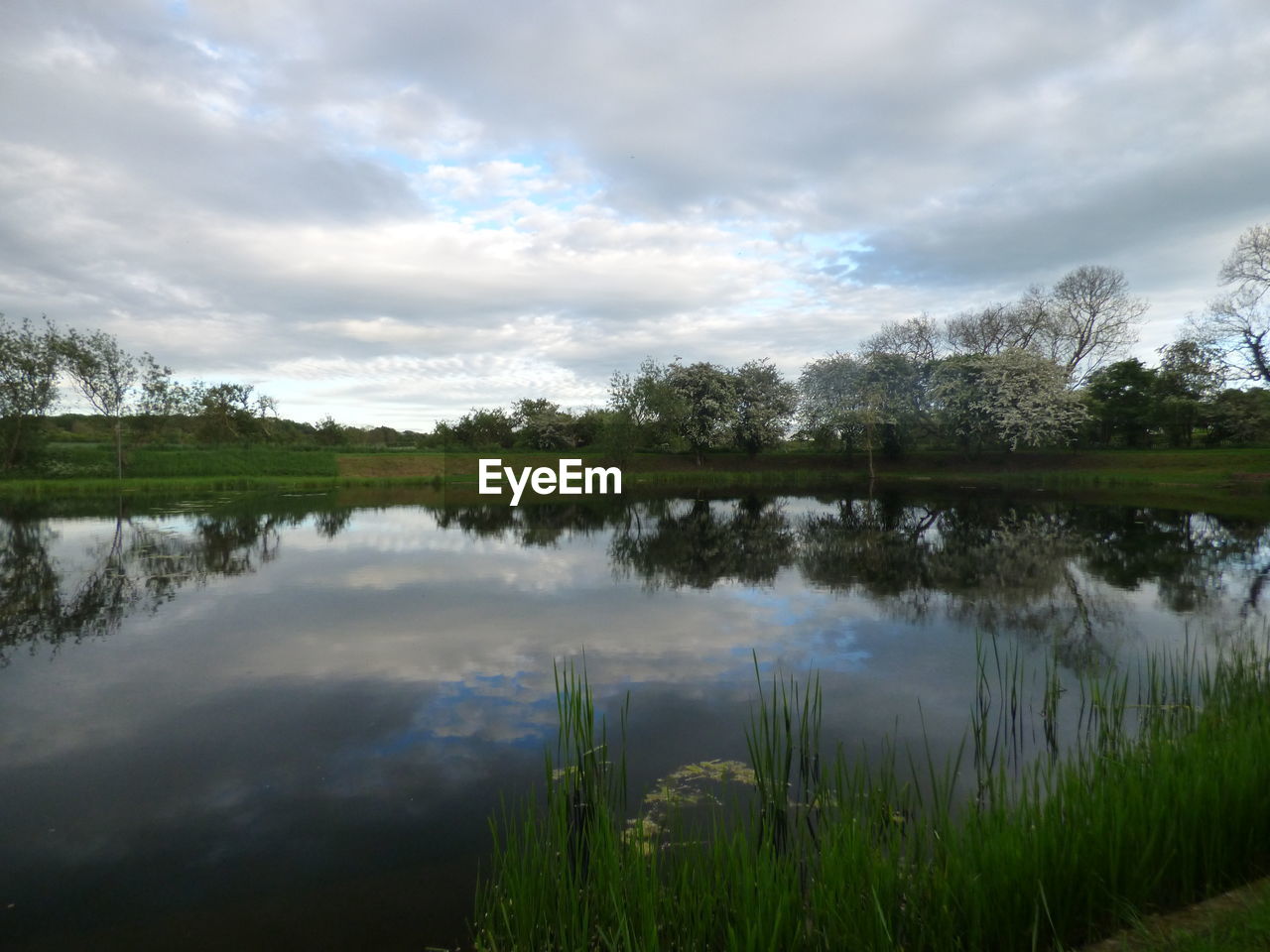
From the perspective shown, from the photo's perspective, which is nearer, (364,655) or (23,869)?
(23,869)

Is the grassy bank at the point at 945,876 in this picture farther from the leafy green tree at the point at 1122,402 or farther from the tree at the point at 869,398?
the leafy green tree at the point at 1122,402

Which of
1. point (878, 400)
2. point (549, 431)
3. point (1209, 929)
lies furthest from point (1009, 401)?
point (1209, 929)

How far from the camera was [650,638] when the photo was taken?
9.50m

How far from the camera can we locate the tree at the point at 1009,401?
3984cm

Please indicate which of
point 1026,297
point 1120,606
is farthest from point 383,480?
point 1026,297

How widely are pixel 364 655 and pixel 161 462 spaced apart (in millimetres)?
35941

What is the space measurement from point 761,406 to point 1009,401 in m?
14.5

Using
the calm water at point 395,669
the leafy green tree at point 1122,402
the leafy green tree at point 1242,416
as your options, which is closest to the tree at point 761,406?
the leafy green tree at point 1122,402

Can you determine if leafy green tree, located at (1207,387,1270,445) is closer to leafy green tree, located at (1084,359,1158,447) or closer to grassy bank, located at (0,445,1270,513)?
grassy bank, located at (0,445,1270,513)

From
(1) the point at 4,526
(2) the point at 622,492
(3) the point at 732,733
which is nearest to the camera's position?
(3) the point at 732,733

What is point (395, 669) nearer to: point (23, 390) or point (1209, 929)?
point (1209, 929)

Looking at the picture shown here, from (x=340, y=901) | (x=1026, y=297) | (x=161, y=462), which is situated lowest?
(x=340, y=901)

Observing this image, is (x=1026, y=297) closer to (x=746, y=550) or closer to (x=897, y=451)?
(x=897, y=451)

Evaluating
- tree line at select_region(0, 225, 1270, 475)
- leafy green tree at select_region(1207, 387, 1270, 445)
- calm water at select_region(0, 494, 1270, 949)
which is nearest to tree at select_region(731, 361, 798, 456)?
tree line at select_region(0, 225, 1270, 475)
